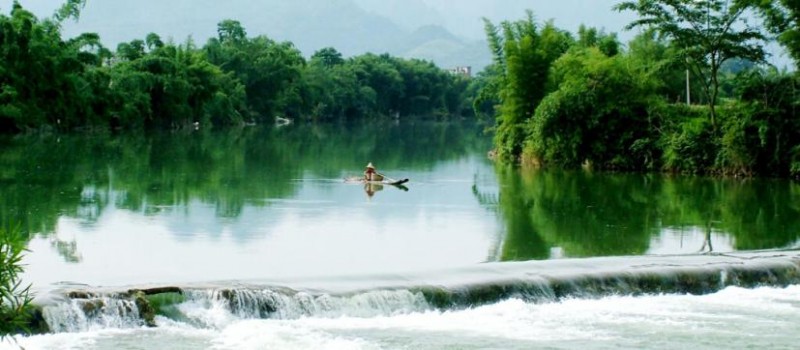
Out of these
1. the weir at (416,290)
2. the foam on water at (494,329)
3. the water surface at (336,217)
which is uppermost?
the water surface at (336,217)

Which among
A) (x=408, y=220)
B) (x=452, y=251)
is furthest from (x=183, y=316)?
(x=408, y=220)

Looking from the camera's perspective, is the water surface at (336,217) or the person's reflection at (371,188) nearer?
the water surface at (336,217)

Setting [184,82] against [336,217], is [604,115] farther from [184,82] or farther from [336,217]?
[184,82]

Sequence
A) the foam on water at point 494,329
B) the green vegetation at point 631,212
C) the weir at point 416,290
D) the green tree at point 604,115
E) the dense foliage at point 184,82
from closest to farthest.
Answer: the foam on water at point 494,329, the weir at point 416,290, the green vegetation at point 631,212, the green tree at point 604,115, the dense foliage at point 184,82

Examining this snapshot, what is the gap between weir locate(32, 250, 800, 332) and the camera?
11039 mm

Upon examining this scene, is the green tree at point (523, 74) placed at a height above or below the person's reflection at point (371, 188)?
above

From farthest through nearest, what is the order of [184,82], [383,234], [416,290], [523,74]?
[184,82], [523,74], [383,234], [416,290]

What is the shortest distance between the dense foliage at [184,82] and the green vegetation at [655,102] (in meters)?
25.0

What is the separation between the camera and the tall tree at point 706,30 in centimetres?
2945

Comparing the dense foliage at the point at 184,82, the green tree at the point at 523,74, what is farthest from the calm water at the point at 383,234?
the dense foliage at the point at 184,82

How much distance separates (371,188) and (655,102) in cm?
1014

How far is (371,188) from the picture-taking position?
2650 centimetres

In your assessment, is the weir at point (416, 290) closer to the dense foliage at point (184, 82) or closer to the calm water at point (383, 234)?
the calm water at point (383, 234)

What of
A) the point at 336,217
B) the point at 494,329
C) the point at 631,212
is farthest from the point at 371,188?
the point at 494,329
